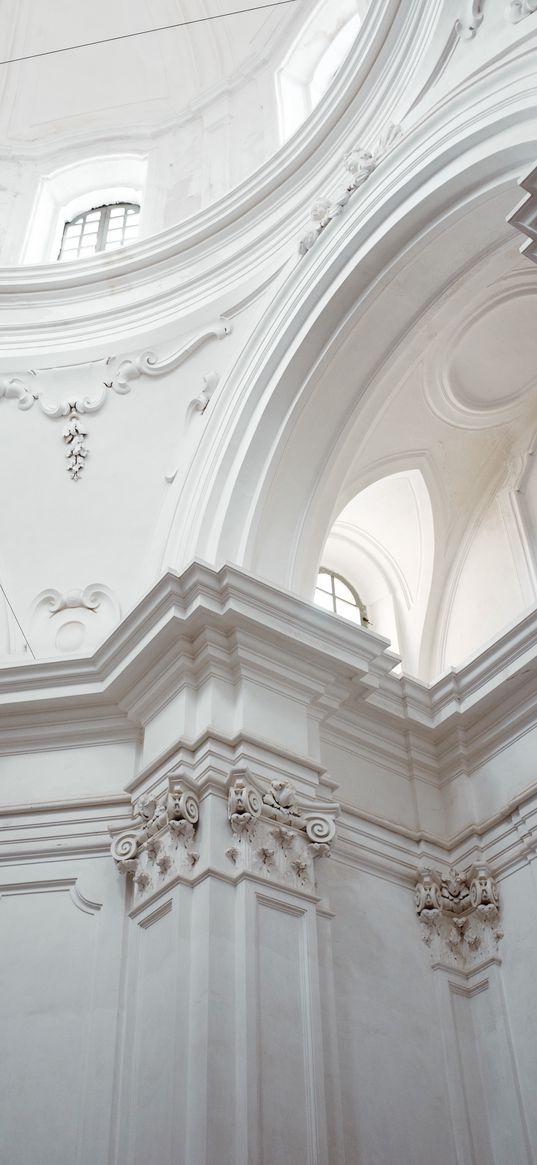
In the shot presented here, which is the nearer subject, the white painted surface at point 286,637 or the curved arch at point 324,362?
the white painted surface at point 286,637

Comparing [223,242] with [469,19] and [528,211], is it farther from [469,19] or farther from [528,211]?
[528,211]

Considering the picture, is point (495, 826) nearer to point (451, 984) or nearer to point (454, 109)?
point (451, 984)

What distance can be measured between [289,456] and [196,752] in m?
2.71

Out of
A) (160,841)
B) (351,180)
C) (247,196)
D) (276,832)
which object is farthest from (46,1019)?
(247,196)

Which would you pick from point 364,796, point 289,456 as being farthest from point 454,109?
point 364,796

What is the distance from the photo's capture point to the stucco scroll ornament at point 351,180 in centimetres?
948

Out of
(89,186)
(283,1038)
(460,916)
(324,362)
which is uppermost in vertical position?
(89,186)

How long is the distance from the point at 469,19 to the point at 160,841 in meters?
6.58

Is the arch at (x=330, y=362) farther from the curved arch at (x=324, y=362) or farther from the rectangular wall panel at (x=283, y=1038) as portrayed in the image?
the rectangular wall panel at (x=283, y=1038)

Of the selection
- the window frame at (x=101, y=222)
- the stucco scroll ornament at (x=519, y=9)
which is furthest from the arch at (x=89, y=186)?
the stucco scroll ornament at (x=519, y=9)

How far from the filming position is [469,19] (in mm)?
9000

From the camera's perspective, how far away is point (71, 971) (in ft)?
23.5

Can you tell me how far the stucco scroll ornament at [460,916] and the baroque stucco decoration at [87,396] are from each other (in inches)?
178

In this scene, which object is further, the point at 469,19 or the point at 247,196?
the point at 247,196
